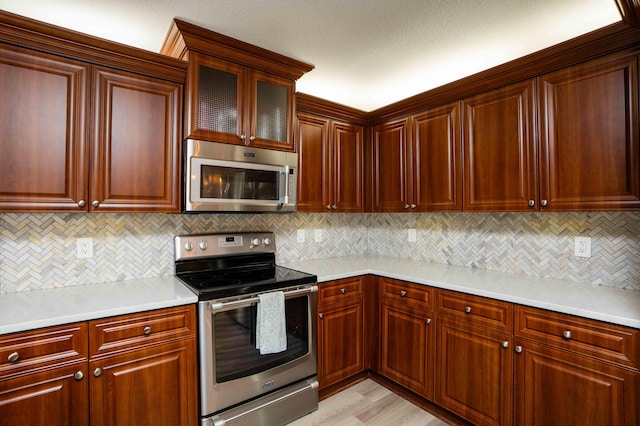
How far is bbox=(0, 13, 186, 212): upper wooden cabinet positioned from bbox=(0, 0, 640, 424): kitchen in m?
0.34

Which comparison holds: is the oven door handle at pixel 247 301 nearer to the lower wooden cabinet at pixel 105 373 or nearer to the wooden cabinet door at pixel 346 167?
the lower wooden cabinet at pixel 105 373

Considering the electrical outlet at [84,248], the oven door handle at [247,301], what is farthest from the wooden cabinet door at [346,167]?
the electrical outlet at [84,248]

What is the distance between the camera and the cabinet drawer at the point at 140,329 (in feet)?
5.01

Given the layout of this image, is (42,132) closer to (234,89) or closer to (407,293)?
(234,89)

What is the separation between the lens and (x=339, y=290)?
244 centimetres

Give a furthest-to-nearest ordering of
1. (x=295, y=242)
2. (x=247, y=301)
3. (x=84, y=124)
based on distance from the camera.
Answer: (x=295, y=242) → (x=247, y=301) → (x=84, y=124)

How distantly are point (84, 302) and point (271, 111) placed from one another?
1.58m

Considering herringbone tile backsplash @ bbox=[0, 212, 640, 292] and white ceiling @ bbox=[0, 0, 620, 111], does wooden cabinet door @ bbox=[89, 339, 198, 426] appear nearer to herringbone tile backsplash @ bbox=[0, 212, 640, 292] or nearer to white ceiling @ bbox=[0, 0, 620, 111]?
herringbone tile backsplash @ bbox=[0, 212, 640, 292]

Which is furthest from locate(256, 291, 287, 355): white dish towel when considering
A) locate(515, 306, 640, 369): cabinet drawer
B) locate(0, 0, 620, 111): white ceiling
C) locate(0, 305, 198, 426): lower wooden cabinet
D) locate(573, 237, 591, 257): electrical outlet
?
locate(573, 237, 591, 257): electrical outlet

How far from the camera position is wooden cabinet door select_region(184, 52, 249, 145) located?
199 cm

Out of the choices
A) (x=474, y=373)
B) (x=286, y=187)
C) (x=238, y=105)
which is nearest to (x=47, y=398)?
(x=286, y=187)

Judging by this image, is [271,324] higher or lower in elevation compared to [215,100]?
lower

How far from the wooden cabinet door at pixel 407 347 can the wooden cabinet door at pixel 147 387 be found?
4.60 feet

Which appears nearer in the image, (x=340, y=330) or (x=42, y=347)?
(x=42, y=347)
